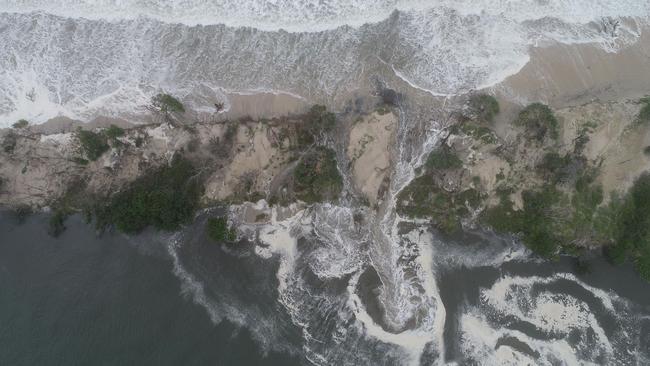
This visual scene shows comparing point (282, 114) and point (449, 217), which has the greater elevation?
point (282, 114)

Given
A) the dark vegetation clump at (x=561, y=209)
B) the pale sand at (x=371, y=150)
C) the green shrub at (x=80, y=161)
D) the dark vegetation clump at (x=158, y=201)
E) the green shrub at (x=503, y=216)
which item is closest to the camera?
the dark vegetation clump at (x=561, y=209)

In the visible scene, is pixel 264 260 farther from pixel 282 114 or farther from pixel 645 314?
pixel 645 314

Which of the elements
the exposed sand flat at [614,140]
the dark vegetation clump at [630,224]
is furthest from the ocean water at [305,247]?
the exposed sand flat at [614,140]

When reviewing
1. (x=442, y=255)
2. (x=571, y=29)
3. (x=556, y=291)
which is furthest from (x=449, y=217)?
(x=571, y=29)

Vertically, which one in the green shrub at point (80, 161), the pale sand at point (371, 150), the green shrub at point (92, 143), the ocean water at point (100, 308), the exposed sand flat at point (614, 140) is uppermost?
the exposed sand flat at point (614, 140)

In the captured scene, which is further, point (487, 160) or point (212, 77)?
point (212, 77)

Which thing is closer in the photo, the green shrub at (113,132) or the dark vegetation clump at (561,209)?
the dark vegetation clump at (561,209)

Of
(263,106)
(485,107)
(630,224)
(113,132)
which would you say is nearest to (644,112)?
(630,224)

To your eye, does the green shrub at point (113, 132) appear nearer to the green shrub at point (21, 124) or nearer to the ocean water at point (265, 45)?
the ocean water at point (265, 45)
